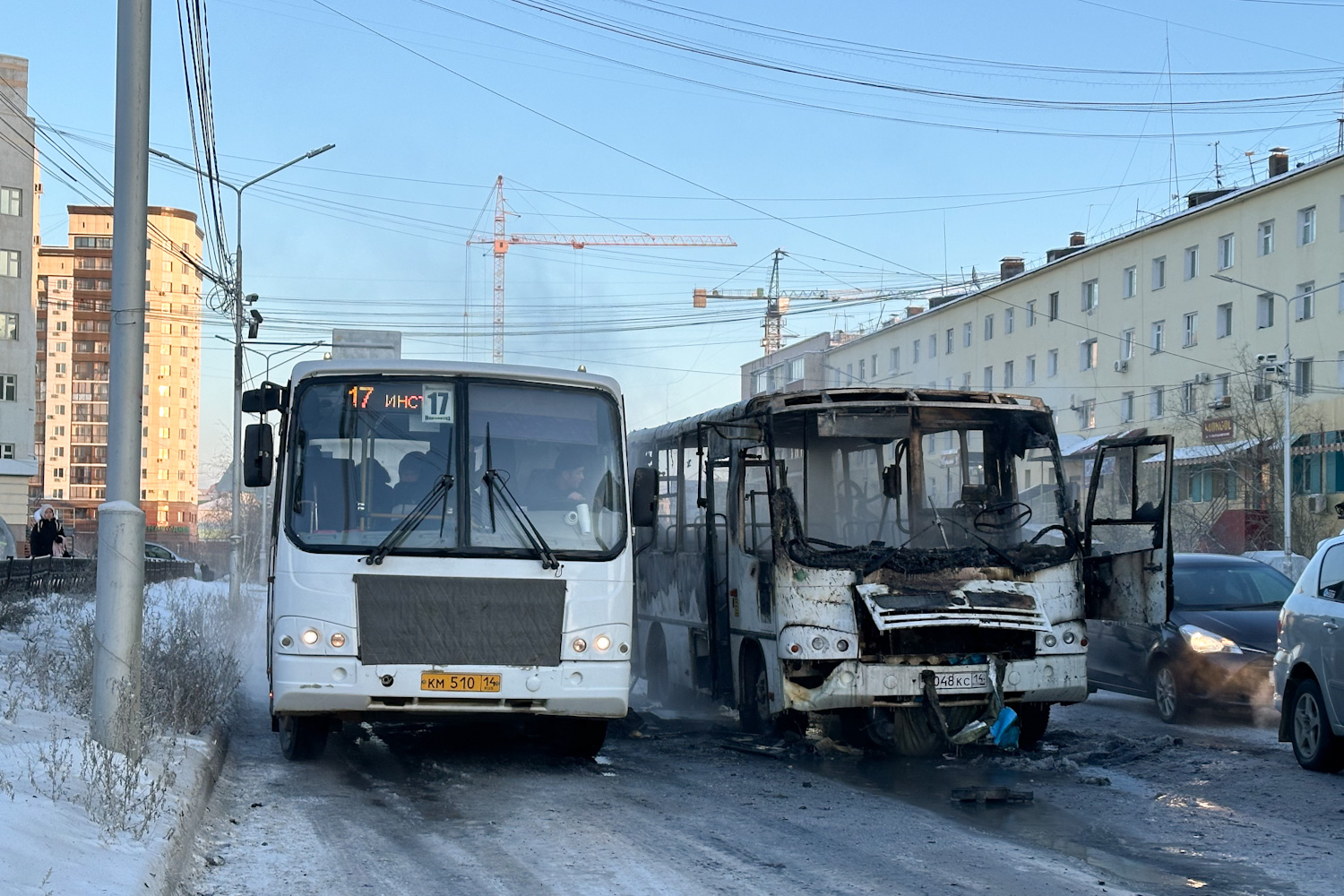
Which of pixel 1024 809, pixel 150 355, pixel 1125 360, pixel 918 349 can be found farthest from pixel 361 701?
pixel 150 355

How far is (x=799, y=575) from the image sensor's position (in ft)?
35.3

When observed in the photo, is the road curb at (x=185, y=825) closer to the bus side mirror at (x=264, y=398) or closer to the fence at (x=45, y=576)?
the bus side mirror at (x=264, y=398)

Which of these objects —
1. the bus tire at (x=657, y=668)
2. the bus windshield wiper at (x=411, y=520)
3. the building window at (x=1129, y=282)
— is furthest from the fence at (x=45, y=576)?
the building window at (x=1129, y=282)

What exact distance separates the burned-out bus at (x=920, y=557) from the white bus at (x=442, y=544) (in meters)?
1.51

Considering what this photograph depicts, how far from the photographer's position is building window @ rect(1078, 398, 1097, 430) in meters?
61.2

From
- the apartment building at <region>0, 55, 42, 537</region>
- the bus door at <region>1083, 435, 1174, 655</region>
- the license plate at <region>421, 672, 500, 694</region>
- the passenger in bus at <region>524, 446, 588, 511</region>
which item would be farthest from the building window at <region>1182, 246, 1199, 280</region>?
the license plate at <region>421, 672, 500, 694</region>

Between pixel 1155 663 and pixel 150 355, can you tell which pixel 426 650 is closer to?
pixel 1155 663

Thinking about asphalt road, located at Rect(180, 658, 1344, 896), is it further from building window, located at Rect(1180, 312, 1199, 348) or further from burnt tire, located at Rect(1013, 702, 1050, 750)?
building window, located at Rect(1180, 312, 1199, 348)

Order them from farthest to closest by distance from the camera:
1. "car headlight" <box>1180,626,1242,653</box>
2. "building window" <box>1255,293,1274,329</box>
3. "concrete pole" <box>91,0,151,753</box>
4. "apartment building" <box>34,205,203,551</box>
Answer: "apartment building" <box>34,205,203,551</box>, "building window" <box>1255,293,1274,329</box>, "car headlight" <box>1180,626,1242,653</box>, "concrete pole" <box>91,0,151,753</box>

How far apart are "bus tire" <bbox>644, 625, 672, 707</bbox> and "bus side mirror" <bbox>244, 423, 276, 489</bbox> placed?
20.9 feet

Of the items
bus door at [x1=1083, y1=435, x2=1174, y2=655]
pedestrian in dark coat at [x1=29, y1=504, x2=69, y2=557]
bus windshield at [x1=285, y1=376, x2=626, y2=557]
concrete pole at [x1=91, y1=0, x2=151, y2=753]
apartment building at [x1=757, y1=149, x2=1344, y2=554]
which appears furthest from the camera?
apartment building at [x1=757, y1=149, x2=1344, y2=554]

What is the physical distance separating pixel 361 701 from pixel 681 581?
5.33 metres

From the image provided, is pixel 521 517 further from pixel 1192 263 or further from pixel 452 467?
pixel 1192 263

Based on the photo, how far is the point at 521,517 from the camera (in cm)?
992
